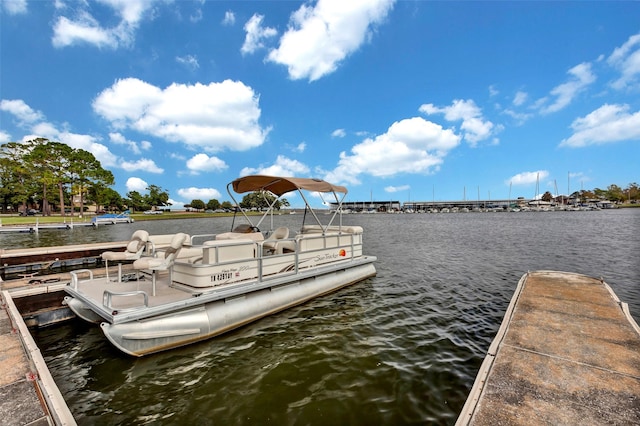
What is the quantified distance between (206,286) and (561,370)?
5.75 m

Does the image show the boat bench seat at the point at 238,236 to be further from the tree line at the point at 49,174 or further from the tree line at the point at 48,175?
the tree line at the point at 49,174

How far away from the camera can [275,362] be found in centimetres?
512

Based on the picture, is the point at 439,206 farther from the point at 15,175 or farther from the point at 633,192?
the point at 15,175

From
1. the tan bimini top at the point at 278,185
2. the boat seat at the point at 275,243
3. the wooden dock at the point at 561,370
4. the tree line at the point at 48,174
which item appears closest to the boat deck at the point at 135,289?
the boat seat at the point at 275,243

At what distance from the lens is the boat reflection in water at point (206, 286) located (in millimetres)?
5059

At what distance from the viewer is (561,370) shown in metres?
3.60

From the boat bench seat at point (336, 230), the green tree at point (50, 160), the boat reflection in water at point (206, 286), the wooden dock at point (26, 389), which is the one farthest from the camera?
the green tree at point (50, 160)

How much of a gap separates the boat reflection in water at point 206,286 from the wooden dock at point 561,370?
457 cm

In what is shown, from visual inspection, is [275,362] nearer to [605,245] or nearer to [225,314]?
[225,314]

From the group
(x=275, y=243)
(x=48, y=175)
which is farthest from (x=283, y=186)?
(x=48, y=175)

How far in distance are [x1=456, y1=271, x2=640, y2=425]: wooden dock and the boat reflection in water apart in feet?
15.0

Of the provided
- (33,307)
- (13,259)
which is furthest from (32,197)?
(33,307)

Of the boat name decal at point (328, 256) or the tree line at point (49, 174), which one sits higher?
the tree line at point (49, 174)

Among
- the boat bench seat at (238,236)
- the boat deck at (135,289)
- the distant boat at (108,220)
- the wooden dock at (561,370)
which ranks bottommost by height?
the wooden dock at (561,370)
